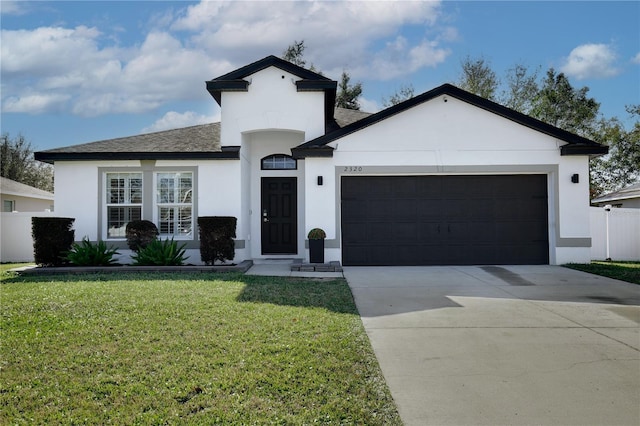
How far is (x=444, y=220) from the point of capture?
12.1 metres

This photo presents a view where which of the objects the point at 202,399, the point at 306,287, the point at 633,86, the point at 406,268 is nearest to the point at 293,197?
the point at 406,268

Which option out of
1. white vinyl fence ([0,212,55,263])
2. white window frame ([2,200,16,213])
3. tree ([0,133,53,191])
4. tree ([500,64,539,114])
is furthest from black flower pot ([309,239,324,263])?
tree ([0,133,53,191])

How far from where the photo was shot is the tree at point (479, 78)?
90.6 ft

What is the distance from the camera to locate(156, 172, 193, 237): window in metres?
12.7

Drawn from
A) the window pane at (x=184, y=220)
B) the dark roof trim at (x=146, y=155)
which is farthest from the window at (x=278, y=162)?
the window pane at (x=184, y=220)

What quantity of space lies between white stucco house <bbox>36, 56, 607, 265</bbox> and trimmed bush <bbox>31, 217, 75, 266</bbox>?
3.42ft

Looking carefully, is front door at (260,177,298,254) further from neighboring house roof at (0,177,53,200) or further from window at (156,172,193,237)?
neighboring house roof at (0,177,53,200)

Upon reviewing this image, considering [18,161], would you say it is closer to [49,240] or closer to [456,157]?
[49,240]

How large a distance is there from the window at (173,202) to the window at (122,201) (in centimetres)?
56

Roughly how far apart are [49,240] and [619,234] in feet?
54.1

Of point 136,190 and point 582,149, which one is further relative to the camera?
point 136,190

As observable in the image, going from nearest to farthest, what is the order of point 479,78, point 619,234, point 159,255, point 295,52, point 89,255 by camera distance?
1. point 159,255
2. point 89,255
3. point 619,234
4. point 479,78
5. point 295,52

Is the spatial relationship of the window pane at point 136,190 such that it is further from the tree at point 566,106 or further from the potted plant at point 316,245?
the tree at point 566,106

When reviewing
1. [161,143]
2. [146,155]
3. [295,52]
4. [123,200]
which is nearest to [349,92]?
[295,52]
